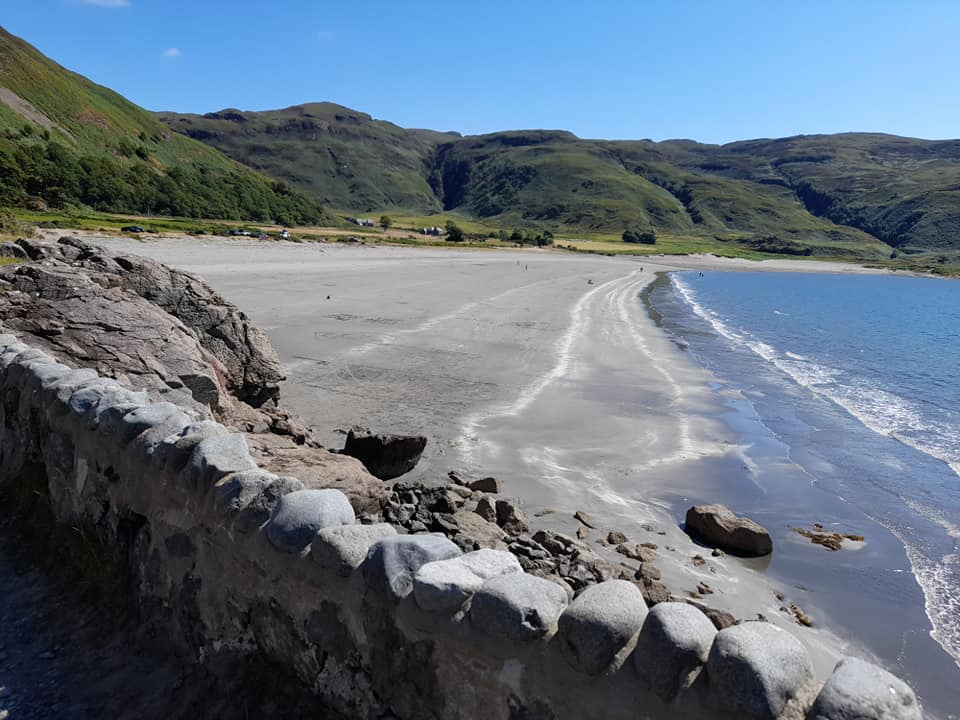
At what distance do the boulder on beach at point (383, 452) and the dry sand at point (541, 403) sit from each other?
0.35m

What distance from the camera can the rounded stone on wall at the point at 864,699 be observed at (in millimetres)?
2404

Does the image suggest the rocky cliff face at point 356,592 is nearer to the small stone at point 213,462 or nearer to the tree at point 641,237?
the small stone at point 213,462

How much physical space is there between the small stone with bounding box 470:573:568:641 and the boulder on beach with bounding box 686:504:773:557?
606 cm

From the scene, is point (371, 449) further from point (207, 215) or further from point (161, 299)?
point (207, 215)

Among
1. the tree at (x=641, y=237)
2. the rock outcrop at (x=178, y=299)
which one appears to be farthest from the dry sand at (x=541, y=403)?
the tree at (x=641, y=237)

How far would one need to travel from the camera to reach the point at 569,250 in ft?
395

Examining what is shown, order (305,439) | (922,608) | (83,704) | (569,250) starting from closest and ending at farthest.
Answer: (83,704) < (922,608) < (305,439) < (569,250)

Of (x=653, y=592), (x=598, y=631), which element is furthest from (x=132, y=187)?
(x=598, y=631)

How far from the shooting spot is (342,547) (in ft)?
10.9

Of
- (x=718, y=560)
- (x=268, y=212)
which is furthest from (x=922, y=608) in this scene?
(x=268, y=212)

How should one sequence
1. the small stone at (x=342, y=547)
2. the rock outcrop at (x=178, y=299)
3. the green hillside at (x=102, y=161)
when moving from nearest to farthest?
the small stone at (x=342, y=547)
the rock outcrop at (x=178, y=299)
the green hillside at (x=102, y=161)

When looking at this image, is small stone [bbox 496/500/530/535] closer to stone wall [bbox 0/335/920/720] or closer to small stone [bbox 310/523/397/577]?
stone wall [bbox 0/335/920/720]

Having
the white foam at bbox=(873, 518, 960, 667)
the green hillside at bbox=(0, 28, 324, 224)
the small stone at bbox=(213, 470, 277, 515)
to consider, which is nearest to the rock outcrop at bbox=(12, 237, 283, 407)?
the small stone at bbox=(213, 470, 277, 515)

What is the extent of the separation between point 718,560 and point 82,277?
26.7 feet
